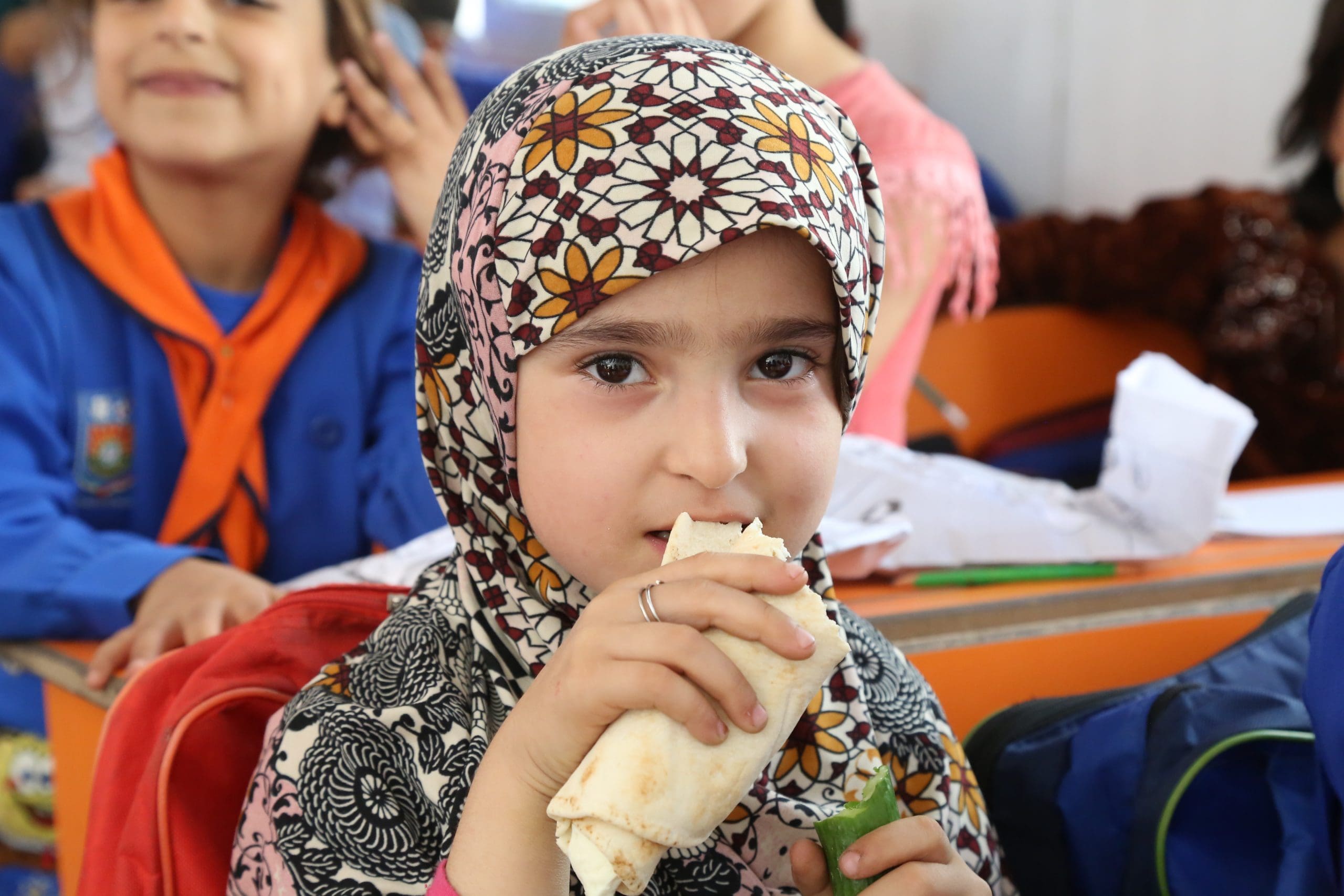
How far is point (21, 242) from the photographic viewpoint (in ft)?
4.67

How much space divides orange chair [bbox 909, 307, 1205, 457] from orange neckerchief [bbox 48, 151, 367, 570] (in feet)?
4.71

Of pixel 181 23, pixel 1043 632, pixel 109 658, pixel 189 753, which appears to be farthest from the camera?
pixel 181 23

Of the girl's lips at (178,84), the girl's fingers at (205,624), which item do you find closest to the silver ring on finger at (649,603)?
the girl's fingers at (205,624)

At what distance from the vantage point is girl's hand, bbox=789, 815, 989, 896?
654 millimetres

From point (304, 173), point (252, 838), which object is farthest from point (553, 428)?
point (304, 173)

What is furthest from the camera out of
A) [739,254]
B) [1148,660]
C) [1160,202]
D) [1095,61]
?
[1095,61]

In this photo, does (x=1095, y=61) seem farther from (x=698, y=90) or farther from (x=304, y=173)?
(x=698, y=90)

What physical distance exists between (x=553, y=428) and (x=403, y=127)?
1.06 metres

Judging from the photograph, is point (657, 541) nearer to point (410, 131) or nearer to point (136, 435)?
point (136, 435)

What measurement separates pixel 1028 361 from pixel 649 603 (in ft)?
7.23

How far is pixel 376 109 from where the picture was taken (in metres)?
1.62

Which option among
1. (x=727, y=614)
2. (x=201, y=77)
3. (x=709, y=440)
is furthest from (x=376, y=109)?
(x=727, y=614)

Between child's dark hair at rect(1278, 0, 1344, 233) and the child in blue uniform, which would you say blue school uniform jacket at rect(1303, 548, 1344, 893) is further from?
child's dark hair at rect(1278, 0, 1344, 233)

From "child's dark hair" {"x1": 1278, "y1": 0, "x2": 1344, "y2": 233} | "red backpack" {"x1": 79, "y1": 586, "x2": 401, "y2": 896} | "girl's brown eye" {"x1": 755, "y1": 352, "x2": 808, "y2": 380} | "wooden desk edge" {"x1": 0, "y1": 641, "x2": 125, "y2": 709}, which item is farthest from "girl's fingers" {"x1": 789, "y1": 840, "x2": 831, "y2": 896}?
"child's dark hair" {"x1": 1278, "y1": 0, "x2": 1344, "y2": 233}
